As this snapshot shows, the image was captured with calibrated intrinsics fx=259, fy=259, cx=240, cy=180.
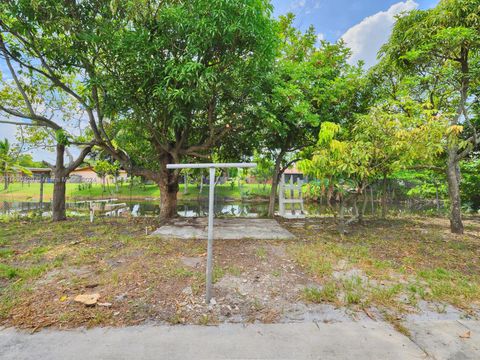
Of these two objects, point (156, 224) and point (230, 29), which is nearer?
point (230, 29)

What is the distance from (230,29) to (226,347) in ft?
15.1

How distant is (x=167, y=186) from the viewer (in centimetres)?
785

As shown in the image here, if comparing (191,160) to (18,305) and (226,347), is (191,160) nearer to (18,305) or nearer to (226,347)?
(18,305)

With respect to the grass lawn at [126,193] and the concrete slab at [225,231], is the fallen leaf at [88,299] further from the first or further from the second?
the grass lawn at [126,193]

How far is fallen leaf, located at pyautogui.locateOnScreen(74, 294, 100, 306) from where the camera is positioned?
9.00 ft

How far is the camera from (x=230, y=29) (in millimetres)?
4453

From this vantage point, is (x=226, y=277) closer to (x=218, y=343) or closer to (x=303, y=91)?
(x=218, y=343)

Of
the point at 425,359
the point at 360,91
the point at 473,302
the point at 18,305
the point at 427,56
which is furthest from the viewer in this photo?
the point at 360,91

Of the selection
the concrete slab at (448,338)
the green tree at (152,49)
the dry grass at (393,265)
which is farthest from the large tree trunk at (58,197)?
the concrete slab at (448,338)

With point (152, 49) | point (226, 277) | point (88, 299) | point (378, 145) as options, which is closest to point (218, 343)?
point (226, 277)

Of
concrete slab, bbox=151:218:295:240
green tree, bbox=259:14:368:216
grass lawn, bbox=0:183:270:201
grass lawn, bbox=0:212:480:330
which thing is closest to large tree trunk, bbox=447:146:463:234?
grass lawn, bbox=0:212:480:330

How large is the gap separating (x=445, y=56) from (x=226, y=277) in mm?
6978

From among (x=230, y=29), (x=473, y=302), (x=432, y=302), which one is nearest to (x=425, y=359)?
(x=432, y=302)

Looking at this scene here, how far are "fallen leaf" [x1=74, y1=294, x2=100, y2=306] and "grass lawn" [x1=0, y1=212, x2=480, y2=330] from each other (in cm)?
7
